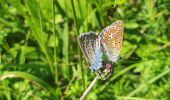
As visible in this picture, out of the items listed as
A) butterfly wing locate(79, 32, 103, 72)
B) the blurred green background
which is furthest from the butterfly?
the blurred green background

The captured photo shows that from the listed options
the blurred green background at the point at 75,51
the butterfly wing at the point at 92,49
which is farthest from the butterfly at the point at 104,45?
the blurred green background at the point at 75,51

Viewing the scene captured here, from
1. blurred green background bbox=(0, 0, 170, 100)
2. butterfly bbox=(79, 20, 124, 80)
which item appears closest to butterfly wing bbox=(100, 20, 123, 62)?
butterfly bbox=(79, 20, 124, 80)

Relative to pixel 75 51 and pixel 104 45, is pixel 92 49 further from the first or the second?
A: pixel 75 51

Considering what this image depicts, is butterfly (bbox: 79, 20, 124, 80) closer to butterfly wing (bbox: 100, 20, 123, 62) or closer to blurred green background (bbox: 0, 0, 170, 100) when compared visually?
butterfly wing (bbox: 100, 20, 123, 62)

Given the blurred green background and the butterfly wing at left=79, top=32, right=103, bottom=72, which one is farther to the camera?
the blurred green background

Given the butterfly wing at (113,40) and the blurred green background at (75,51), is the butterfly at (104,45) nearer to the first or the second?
the butterfly wing at (113,40)

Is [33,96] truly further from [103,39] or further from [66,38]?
[103,39]
